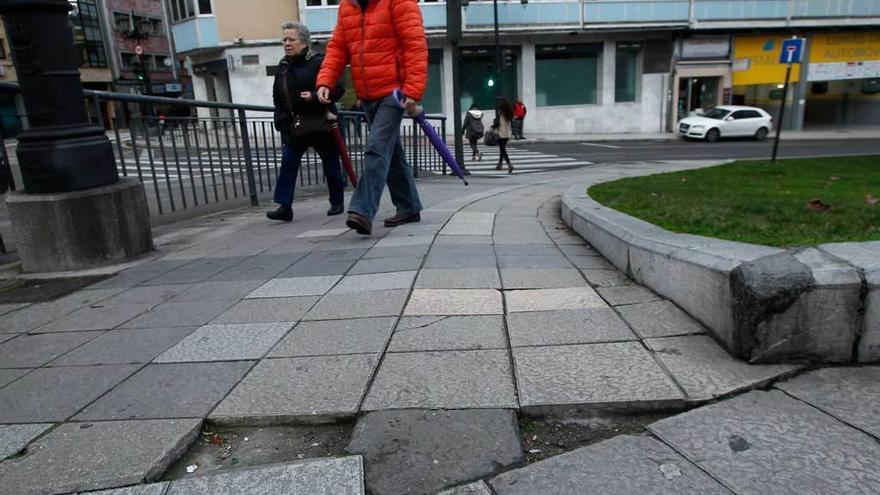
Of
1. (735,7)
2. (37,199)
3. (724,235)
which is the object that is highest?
(735,7)

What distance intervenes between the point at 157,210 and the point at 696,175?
301 inches

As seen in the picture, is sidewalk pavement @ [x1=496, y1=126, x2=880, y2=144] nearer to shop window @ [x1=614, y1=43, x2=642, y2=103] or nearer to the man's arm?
shop window @ [x1=614, y1=43, x2=642, y2=103]

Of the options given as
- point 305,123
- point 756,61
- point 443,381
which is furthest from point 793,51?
point 756,61

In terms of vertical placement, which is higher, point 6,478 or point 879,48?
point 879,48

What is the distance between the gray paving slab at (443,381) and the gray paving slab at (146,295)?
6.62 feet

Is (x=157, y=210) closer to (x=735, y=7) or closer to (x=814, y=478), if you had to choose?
(x=814, y=478)

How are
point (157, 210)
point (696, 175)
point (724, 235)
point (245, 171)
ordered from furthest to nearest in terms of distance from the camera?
point (696, 175) < point (245, 171) < point (157, 210) < point (724, 235)

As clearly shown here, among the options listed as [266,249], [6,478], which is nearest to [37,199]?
[266,249]

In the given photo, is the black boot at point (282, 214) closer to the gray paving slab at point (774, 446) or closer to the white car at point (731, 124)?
the gray paving slab at point (774, 446)

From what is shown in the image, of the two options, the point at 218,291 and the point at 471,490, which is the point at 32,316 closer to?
the point at 218,291

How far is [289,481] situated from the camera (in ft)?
6.04

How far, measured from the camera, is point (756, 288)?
2.44 metres

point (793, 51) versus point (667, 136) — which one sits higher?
point (793, 51)

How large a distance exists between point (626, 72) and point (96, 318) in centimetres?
3284
